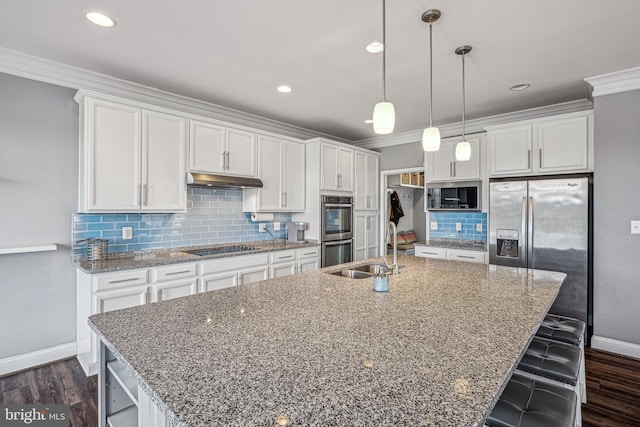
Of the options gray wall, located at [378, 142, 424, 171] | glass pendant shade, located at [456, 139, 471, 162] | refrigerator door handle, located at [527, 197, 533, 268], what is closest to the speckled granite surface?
glass pendant shade, located at [456, 139, 471, 162]

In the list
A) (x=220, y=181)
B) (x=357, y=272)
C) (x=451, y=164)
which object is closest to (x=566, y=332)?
(x=357, y=272)

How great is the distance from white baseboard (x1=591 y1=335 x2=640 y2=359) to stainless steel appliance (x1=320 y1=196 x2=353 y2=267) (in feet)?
9.01

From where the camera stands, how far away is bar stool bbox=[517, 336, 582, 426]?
5.09 feet

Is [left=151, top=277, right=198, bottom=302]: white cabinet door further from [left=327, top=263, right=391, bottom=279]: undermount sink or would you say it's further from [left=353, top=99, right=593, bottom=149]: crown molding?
[left=353, top=99, right=593, bottom=149]: crown molding

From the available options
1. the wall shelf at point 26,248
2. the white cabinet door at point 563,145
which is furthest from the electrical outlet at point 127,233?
the white cabinet door at point 563,145

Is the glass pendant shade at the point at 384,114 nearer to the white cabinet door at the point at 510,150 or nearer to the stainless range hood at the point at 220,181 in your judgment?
the stainless range hood at the point at 220,181

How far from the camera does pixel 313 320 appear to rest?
4.45 feet

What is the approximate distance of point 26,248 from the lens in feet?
8.11

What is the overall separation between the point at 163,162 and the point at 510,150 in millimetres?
3661

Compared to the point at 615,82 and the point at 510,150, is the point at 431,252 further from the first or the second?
the point at 615,82

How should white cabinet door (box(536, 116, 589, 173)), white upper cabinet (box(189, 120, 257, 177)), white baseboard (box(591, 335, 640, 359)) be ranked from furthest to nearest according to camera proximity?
white upper cabinet (box(189, 120, 257, 177)) < white cabinet door (box(536, 116, 589, 173)) < white baseboard (box(591, 335, 640, 359))

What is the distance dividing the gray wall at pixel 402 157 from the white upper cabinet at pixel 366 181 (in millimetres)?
131

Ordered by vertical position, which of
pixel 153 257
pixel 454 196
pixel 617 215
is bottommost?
pixel 153 257

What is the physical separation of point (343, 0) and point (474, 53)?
1.23 m
